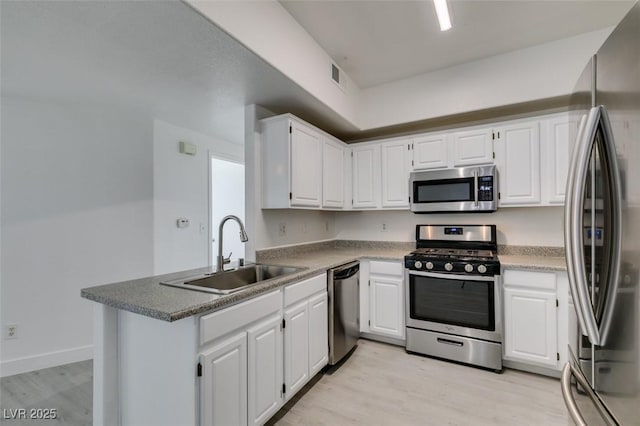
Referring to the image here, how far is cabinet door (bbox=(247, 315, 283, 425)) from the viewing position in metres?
1.63

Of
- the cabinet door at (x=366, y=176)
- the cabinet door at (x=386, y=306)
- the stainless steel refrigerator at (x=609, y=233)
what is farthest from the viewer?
the cabinet door at (x=366, y=176)

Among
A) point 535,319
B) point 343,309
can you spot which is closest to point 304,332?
point 343,309

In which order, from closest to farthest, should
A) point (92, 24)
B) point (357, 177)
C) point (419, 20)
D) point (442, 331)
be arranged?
point (92, 24), point (419, 20), point (442, 331), point (357, 177)

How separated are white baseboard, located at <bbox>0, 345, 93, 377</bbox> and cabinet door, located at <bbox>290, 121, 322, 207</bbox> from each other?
2536mm

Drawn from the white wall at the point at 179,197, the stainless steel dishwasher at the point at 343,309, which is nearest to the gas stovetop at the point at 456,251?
the stainless steel dishwasher at the point at 343,309

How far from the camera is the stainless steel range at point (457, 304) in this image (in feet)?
8.06

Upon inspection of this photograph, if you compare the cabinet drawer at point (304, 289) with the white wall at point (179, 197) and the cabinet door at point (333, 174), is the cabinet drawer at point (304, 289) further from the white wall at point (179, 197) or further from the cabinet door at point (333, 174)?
the white wall at point (179, 197)

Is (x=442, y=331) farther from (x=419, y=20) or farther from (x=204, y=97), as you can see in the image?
(x=204, y=97)

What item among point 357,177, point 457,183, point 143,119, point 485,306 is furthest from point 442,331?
point 143,119

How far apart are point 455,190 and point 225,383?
8.59 feet

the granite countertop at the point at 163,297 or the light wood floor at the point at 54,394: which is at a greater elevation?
the granite countertop at the point at 163,297

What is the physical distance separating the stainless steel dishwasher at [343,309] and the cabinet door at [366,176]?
0.84 m

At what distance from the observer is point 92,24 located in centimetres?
157

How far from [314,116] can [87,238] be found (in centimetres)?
Answer: 260
